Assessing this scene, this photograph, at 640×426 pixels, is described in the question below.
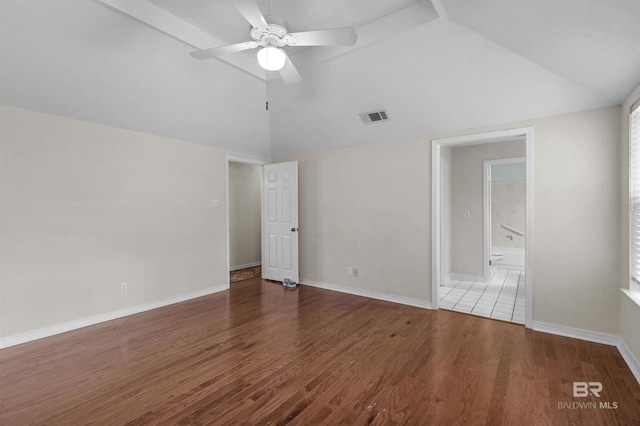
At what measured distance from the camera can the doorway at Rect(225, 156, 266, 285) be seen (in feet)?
21.1

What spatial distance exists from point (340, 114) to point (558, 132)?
2441mm

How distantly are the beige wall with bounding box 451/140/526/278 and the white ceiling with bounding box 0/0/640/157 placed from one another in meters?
2.07

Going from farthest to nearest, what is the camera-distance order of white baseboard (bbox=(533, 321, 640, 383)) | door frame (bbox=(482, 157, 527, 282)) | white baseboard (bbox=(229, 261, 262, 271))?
white baseboard (bbox=(229, 261, 262, 271)) → door frame (bbox=(482, 157, 527, 282)) → white baseboard (bbox=(533, 321, 640, 383))

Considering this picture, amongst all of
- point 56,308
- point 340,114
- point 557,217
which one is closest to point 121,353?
point 56,308

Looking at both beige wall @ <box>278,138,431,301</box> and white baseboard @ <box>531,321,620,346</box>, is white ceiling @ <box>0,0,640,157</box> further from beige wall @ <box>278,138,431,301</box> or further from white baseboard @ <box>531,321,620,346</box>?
white baseboard @ <box>531,321,620,346</box>

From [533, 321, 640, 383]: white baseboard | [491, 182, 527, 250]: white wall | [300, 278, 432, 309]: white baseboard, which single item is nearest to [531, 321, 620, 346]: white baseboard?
[533, 321, 640, 383]: white baseboard

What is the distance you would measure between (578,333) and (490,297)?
1.42 metres

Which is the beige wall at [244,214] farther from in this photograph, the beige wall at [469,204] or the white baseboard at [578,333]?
the white baseboard at [578,333]

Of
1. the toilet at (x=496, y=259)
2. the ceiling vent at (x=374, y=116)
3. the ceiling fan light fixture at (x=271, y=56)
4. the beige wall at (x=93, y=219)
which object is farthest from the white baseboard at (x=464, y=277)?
the ceiling fan light fixture at (x=271, y=56)

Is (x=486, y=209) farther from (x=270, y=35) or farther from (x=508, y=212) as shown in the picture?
(x=270, y=35)

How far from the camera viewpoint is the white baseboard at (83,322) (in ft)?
9.62

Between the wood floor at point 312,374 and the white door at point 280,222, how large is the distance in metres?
1.70

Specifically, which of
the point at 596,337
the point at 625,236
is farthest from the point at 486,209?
the point at 596,337

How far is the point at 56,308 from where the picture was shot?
3.19m
